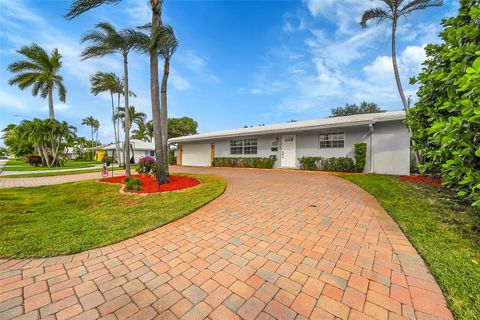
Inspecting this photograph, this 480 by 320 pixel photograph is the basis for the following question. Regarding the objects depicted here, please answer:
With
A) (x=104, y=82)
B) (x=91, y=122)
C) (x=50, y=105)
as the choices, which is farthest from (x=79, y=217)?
(x=91, y=122)

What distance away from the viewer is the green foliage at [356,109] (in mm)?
26641

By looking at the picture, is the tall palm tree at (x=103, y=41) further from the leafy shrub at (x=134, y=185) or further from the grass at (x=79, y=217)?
the grass at (x=79, y=217)

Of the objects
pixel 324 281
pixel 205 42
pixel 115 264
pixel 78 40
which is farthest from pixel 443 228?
pixel 78 40

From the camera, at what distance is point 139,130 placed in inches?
1601

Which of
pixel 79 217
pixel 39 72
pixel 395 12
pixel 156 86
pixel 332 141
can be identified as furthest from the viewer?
pixel 39 72

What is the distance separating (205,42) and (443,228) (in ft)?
38.6

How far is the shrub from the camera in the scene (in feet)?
37.2

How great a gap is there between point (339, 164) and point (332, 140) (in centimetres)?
153

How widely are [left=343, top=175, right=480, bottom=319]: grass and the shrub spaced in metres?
5.65

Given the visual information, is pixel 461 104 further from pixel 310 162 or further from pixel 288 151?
pixel 288 151

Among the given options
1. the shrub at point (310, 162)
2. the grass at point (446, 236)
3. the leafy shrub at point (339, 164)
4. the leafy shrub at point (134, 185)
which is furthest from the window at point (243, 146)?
the grass at point (446, 236)

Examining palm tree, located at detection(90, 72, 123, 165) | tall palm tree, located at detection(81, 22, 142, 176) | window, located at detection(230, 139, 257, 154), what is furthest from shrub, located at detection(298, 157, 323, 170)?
palm tree, located at detection(90, 72, 123, 165)

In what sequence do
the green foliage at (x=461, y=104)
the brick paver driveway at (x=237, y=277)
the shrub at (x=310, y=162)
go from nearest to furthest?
the brick paver driveway at (x=237, y=277)
the green foliage at (x=461, y=104)
the shrub at (x=310, y=162)

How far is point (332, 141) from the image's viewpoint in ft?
36.6
